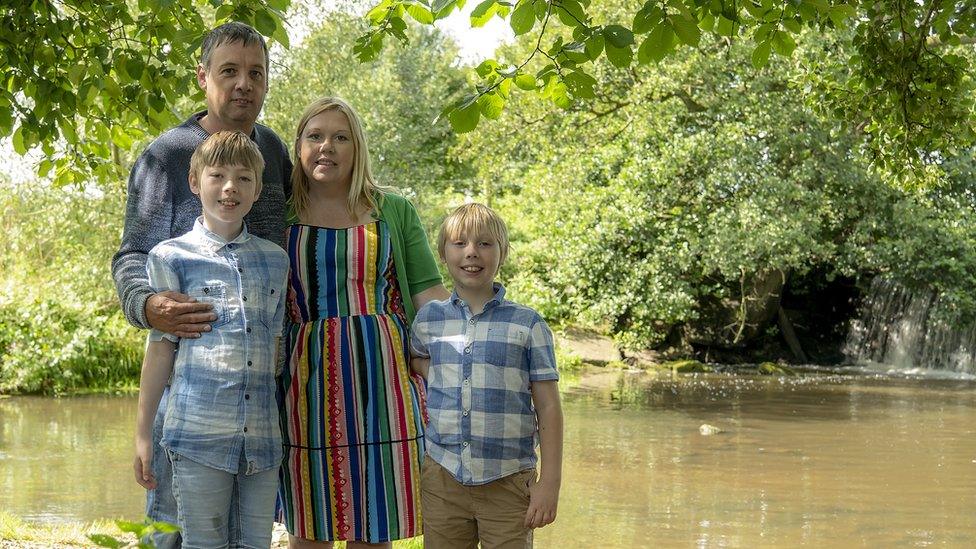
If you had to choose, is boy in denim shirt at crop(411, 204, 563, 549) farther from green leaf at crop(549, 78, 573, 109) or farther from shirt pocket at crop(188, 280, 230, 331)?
green leaf at crop(549, 78, 573, 109)

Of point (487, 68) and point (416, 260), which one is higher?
point (487, 68)

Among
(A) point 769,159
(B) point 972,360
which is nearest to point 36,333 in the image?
(A) point 769,159

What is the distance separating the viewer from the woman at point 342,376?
3.15 m

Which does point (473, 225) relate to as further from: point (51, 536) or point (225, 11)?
point (51, 536)

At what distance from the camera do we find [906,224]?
16438 millimetres

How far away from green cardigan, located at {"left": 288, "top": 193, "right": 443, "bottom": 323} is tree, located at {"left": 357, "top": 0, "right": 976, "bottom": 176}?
37 centimetres

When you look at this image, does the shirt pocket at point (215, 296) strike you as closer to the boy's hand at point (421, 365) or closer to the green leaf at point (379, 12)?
the boy's hand at point (421, 365)

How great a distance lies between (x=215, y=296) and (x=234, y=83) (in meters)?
0.66

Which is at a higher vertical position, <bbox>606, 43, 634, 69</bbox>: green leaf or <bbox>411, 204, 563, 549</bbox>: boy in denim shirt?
<bbox>606, 43, 634, 69</bbox>: green leaf

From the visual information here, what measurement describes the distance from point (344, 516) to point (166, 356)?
76cm

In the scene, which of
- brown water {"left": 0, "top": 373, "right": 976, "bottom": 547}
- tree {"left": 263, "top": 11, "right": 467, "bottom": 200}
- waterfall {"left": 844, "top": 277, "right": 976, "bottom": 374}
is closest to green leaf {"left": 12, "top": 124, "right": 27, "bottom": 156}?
brown water {"left": 0, "top": 373, "right": 976, "bottom": 547}

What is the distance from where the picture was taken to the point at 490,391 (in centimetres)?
298

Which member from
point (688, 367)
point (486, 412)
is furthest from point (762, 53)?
point (688, 367)

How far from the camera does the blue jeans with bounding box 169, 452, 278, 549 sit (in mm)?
2748
